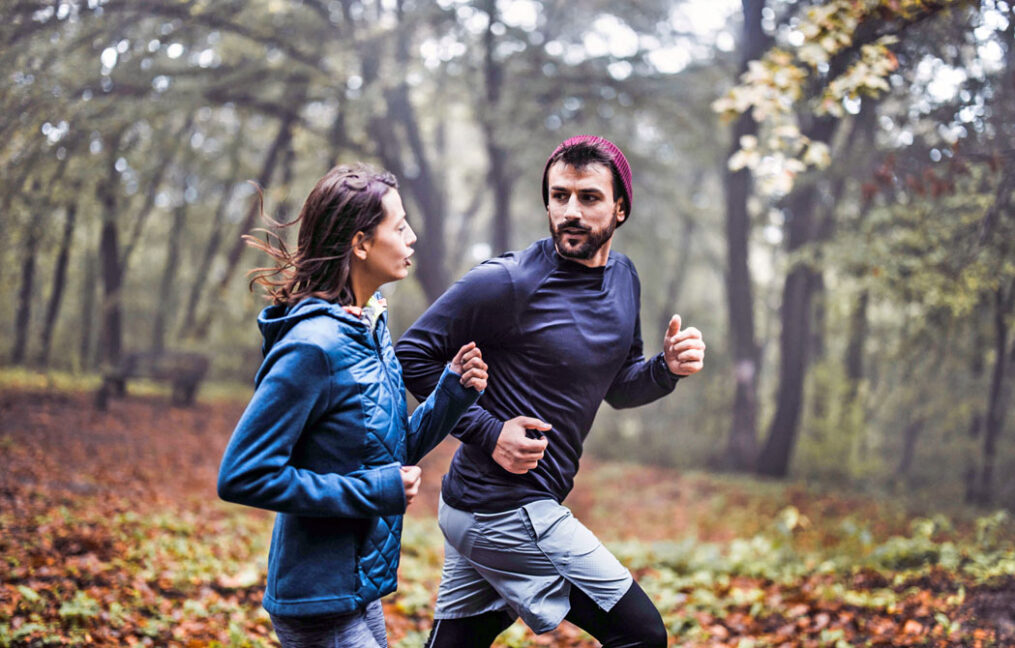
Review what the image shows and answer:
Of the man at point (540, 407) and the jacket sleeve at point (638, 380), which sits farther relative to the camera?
the jacket sleeve at point (638, 380)

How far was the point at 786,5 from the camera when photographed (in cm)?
1451

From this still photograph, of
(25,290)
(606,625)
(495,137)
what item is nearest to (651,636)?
(606,625)

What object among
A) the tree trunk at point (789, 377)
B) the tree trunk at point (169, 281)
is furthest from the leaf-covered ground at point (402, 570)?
the tree trunk at point (169, 281)

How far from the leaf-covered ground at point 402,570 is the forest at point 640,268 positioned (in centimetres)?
4

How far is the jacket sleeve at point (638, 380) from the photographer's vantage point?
11.2 feet

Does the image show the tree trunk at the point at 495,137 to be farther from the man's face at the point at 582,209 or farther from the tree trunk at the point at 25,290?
the man's face at the point at 582,209

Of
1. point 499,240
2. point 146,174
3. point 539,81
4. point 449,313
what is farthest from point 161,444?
point 449,313

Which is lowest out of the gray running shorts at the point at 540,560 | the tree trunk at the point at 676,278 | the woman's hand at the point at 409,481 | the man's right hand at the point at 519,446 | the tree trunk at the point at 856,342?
the gray running shorts at the point at 540,560

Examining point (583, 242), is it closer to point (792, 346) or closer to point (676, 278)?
point (792, 346)

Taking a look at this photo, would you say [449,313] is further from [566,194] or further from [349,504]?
[349,504]

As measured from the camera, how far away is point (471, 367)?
9.08 ft

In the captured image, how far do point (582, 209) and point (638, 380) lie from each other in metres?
0.82

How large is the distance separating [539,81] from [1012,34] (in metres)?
8.12

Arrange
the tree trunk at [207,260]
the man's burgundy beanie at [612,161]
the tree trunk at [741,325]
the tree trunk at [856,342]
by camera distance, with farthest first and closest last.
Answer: the tree trunk at [207,260] < the tree trunk at [856,342] < the tree trunk at [741,325] < the man's burgundy beanie at [612,161]
